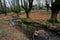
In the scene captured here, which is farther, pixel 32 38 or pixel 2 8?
pixel 2 8

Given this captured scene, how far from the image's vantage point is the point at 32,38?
10219 millimetres

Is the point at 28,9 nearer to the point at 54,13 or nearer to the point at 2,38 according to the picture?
the point at 54,13

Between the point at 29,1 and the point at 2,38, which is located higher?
the point at 29,1

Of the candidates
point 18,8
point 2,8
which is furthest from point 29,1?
point 2,8

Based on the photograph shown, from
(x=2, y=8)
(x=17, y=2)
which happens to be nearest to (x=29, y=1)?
(x=17, y=2)

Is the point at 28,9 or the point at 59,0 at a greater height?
the point at 59,0

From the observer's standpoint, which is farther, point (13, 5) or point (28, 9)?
point (13, 5)

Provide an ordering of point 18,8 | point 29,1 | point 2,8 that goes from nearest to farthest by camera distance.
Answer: point 29,1 → point 18,8 → point 2,8

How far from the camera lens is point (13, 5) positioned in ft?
94.9

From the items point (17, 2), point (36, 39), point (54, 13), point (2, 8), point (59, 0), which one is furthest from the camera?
point (2, 8)

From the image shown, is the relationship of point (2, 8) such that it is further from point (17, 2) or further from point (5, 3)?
point (17, 2)

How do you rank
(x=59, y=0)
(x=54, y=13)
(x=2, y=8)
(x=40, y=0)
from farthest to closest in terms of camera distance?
(x=40, y=0) → (x=2, y=8) → (x=54, y=13) → (x=59, y=0)

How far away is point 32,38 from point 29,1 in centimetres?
1190

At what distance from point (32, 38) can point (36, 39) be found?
346mm
